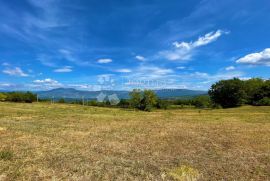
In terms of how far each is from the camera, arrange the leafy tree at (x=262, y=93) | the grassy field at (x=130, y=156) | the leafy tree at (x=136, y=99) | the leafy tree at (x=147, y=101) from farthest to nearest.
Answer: the leafy tree at (x=262, y=93) < the leafy tree at (x=136, y=99) < the leafy tree at (x=147, y=101) < the grassy field at (x=130, y=156)

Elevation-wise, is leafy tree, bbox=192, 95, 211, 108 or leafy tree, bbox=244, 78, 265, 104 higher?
leafy tree, bbox=244, 78, 265, 104

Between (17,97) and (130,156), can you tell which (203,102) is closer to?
(17,97)

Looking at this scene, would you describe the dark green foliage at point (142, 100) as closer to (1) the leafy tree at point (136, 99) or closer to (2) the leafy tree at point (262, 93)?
(1) the leafy tree at point (136, 99)

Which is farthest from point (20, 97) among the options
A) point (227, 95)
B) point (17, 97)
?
point (227, 95)

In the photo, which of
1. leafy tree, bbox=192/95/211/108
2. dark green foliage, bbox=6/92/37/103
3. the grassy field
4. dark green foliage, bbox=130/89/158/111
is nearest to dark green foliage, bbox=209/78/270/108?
leafy tree, bbox=192/95/211/108

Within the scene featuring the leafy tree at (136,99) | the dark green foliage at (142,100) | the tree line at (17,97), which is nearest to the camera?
the dark green foliage at (142,100)

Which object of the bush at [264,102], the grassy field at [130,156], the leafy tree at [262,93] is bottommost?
the grassy field at [130,156]

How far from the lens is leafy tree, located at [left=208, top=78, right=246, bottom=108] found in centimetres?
8635

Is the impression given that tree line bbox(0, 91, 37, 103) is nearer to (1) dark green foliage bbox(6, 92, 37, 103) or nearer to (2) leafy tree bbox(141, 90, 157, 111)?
(1) dark green foliage bbox(6, 92, 37, 103)

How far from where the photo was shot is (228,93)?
9075 centimetres

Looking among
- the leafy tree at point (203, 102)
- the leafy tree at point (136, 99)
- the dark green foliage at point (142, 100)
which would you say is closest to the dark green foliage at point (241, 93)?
the leafy tree at point (203, 102)

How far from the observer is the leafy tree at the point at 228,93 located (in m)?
86.3

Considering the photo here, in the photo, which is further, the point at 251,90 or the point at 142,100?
the point at 251,90

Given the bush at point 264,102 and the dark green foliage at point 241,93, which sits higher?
the dark green foliage at point 241,93
